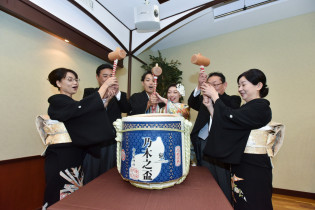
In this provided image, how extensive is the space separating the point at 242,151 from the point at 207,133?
644mm

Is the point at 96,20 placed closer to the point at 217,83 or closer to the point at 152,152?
the point at 217,83

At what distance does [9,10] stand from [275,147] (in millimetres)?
2671

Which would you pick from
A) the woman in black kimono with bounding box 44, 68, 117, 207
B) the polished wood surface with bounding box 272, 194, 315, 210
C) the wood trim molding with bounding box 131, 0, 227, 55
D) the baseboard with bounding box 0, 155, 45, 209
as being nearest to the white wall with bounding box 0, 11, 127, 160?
the baseboard with bounding box 0, 155, 45, 209

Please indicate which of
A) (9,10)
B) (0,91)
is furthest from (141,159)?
(9,10)

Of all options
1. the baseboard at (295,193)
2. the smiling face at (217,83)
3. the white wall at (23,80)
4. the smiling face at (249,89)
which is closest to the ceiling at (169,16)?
the white wall at (23,80)

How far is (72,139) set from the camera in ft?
3.58

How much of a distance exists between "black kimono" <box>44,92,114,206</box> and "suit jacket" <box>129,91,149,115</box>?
0.65 metres

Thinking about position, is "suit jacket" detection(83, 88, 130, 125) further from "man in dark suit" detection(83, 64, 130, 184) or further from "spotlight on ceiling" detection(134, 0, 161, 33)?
"spotlight on ceiling" detection(134, 0, 161, 33)

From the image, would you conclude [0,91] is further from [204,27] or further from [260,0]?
[260,0]

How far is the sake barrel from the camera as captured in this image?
688 millimetres

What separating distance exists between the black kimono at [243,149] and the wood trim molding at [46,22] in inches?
84.2

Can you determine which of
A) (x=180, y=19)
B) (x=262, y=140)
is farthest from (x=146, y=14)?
(x=262, y=140)

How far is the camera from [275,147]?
125 centimetres

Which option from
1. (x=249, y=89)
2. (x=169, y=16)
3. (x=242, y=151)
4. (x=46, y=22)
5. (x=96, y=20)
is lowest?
(x=242, y=151)
